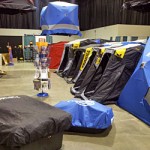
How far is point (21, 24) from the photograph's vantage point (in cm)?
1398

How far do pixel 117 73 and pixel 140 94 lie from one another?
0.79 m

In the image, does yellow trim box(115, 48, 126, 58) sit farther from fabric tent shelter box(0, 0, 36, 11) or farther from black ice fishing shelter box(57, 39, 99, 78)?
fabric tent shelter box(0, 0, 36, 11)

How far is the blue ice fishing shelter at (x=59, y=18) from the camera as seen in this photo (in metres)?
8.95

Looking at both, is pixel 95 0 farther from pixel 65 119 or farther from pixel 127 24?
pixel 65 119

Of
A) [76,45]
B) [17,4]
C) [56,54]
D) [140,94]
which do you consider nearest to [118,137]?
[140,94]

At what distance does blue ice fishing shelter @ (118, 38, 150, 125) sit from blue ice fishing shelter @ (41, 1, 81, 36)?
5.65 m

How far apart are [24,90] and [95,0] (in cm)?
927

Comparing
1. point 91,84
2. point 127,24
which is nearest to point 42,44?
point 91,84

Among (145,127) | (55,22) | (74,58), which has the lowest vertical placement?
(145,127)

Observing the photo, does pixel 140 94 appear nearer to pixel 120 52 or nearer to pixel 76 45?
pixel 120 52

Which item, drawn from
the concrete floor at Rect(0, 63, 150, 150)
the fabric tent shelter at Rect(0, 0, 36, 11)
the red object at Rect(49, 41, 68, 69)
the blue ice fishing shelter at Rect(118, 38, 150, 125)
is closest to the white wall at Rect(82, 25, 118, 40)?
the red object at Rect(49, 41, 68, 69)

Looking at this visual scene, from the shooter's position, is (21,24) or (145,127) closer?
(145,127)

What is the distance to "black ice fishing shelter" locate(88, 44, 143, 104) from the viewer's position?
400cm

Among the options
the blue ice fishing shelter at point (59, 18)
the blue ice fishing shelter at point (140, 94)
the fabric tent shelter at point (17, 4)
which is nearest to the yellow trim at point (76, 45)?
the fabric tent shelter at point (17, 4)
